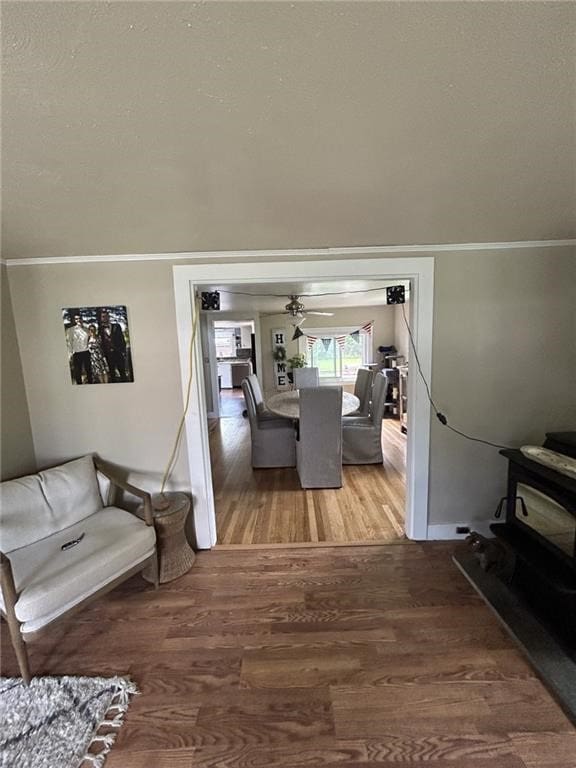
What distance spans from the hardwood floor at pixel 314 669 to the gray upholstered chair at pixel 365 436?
5.61 ft

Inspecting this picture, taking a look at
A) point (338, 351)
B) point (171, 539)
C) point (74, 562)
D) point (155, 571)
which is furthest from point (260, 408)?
point (338, 351)

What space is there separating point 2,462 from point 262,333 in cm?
550

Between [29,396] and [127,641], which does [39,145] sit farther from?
[127,641]

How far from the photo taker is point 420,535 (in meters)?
2.23

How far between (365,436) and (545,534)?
7.03 feet

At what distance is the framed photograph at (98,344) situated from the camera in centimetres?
197

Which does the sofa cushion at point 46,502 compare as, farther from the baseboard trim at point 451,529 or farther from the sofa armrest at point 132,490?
the baseboard trim at point 451,529

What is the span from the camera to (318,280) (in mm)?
2027

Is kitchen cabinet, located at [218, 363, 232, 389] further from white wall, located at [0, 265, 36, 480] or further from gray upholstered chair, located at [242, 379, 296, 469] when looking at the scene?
white wall, located at [0, 265, 36, 480]

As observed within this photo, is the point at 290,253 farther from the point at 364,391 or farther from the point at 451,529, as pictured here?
the point at 364,391

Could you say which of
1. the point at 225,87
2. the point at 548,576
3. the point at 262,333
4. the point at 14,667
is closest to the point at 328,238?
the point at 225,87

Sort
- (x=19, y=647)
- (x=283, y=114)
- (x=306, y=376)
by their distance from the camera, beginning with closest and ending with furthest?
(x=283, y=114) → (x=19, y=647) → (x=306, y=376)

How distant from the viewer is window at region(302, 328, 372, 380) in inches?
281

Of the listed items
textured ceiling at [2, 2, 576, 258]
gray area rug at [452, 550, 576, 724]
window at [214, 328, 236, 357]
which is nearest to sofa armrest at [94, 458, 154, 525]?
textured ceiling at [2, 2, 576, 258]
